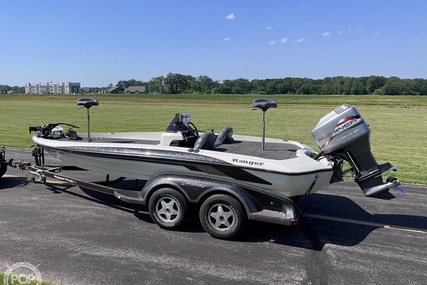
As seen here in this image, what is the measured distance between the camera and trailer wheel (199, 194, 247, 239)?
443 centimetres

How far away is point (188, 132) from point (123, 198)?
4.73 ft

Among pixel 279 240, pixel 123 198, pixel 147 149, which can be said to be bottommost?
pixel 279 240

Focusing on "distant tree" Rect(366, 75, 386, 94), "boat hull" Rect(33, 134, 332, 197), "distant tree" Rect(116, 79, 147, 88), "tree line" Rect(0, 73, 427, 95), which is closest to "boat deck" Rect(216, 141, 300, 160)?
"boat hull" Rect(33, 134, 332, 197)

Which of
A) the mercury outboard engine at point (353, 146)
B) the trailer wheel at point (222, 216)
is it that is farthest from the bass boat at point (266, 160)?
the trailer wheel at point (222, 216)

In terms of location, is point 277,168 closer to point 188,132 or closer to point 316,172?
point 316,172

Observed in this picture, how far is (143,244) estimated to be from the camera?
440cm

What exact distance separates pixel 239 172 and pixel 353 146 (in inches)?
62.4

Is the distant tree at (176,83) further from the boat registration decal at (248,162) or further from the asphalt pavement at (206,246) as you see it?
the boat registration decal at (248,162)

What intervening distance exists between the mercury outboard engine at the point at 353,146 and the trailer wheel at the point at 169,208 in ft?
6.84

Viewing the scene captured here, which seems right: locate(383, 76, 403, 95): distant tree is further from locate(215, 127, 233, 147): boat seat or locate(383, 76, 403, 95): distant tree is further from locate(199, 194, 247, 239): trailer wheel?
locate(199, 194, 247, 239): trailer wheel

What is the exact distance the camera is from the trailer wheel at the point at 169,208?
4.72 m

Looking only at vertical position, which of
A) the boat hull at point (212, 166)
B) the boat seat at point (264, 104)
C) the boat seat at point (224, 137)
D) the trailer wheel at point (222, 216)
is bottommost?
the trailer wheel at point (222, 216)

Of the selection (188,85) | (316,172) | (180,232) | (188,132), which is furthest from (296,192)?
(188,85)

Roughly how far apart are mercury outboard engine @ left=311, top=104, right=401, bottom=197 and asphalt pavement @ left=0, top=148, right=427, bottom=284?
2.51ft
